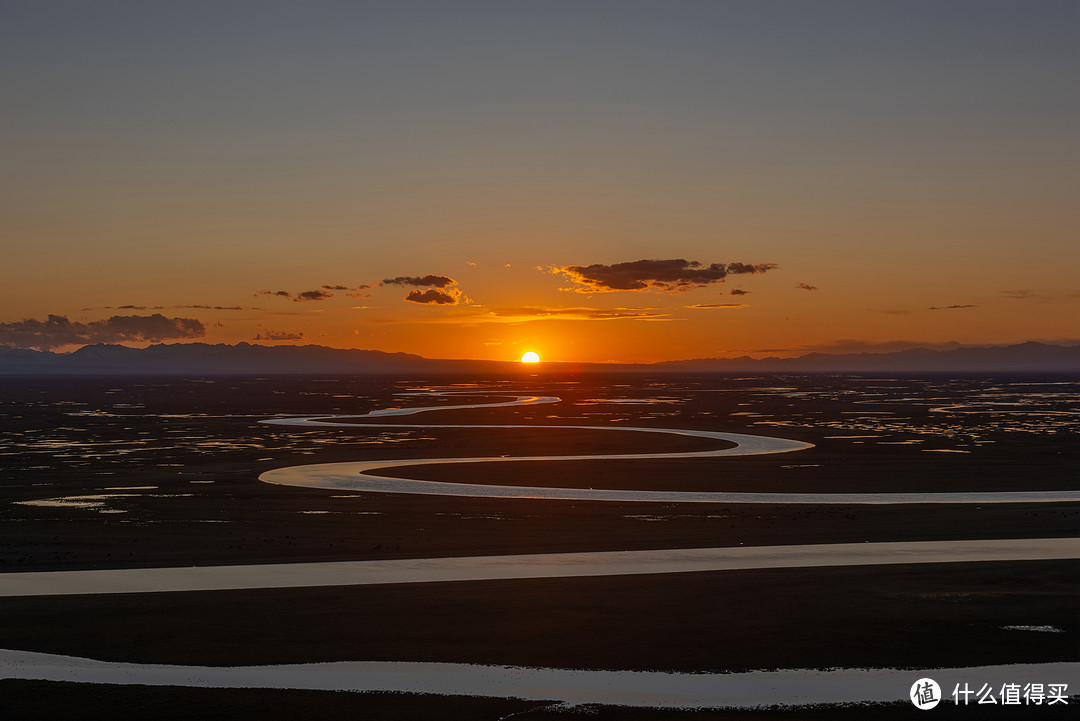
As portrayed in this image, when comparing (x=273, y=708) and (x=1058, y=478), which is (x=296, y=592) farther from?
(x=1058, y=478)

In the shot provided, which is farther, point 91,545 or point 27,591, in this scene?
point 91,545

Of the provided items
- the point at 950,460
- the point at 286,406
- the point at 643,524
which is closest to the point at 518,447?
the point at 950,460

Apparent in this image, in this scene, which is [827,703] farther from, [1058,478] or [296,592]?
[1058,478]

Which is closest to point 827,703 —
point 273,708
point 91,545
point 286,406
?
point 273,708

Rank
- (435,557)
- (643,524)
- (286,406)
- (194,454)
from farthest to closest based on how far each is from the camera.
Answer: (286,406), (194,454), (643,524), (435,557)

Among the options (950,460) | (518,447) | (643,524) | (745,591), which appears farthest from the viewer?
(518,447)

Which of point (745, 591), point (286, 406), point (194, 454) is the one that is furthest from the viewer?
point (286, 406)
